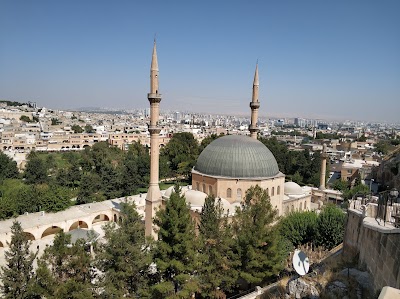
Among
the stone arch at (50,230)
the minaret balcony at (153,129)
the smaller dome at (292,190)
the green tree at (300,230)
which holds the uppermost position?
the minaret balcony at (153,129)

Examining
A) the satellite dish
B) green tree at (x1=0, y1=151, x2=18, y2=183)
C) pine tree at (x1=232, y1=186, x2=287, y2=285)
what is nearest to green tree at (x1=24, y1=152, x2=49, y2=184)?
green tree at (x1=0, y1=151, x2=18, y2=183)

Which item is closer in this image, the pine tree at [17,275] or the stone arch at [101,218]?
the pine tree at [17,275]

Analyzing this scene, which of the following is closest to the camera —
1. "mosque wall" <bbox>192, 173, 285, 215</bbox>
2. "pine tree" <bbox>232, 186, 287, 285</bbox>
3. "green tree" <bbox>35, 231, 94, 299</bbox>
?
"green tree" <bbox>35, 231, 94, 299</bbox>

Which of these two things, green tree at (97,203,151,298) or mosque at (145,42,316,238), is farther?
mosque at (145,42,316,238)

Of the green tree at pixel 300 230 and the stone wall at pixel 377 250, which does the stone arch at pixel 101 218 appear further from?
the stone wall at pixel 377 250

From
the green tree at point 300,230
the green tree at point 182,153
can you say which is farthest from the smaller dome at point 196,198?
the green tree at point 182,153

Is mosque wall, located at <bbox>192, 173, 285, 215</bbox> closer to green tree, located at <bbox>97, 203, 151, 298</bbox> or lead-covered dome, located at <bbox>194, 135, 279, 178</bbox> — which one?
lead-covered dome, located at <bbox>194, 135, 279, 178</bbox>

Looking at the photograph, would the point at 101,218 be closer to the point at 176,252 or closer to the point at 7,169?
the point at 176,252
